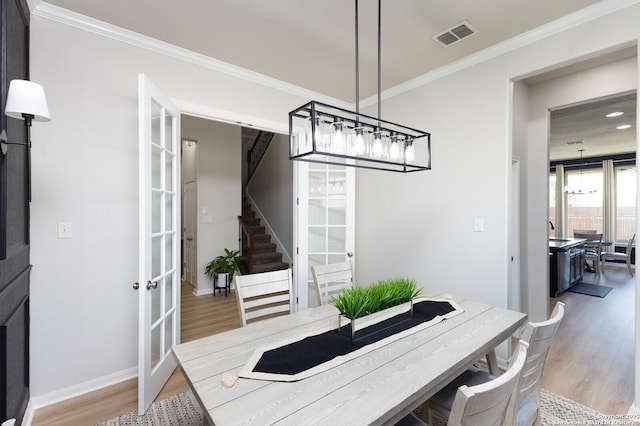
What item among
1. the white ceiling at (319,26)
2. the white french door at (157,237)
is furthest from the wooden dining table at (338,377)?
the white ceiling at (319,26)

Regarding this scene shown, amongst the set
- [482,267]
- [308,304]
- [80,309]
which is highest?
[482,267]

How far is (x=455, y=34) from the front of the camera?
2.33m

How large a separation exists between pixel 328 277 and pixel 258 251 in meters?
3.49

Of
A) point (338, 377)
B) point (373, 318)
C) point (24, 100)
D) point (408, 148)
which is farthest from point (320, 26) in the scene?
point (338, 377)

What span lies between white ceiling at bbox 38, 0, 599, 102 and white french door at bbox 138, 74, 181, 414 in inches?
22.4

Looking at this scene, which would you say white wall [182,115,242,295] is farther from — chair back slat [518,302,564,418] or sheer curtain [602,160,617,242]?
sheer curtain [602,160,617,242]

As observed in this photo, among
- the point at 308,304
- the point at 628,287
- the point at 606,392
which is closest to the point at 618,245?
the point at 628,287

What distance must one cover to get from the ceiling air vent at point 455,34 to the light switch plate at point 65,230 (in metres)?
3.12

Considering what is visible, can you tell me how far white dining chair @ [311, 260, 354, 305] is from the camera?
7.64ft

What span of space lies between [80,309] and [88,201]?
31.4 inches

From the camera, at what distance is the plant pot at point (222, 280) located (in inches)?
185

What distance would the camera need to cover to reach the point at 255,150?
286 inches

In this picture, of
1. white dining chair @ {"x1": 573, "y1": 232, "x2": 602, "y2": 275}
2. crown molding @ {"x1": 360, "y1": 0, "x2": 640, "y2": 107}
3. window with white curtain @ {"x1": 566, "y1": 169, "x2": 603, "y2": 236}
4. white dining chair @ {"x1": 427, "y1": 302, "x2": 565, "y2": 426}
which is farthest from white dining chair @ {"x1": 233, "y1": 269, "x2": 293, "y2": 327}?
window with white curtain @ {"x1": 566, "y1": 169, "x2": 603, "y2": 236}

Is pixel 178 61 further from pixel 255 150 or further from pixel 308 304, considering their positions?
pixel 255 150
